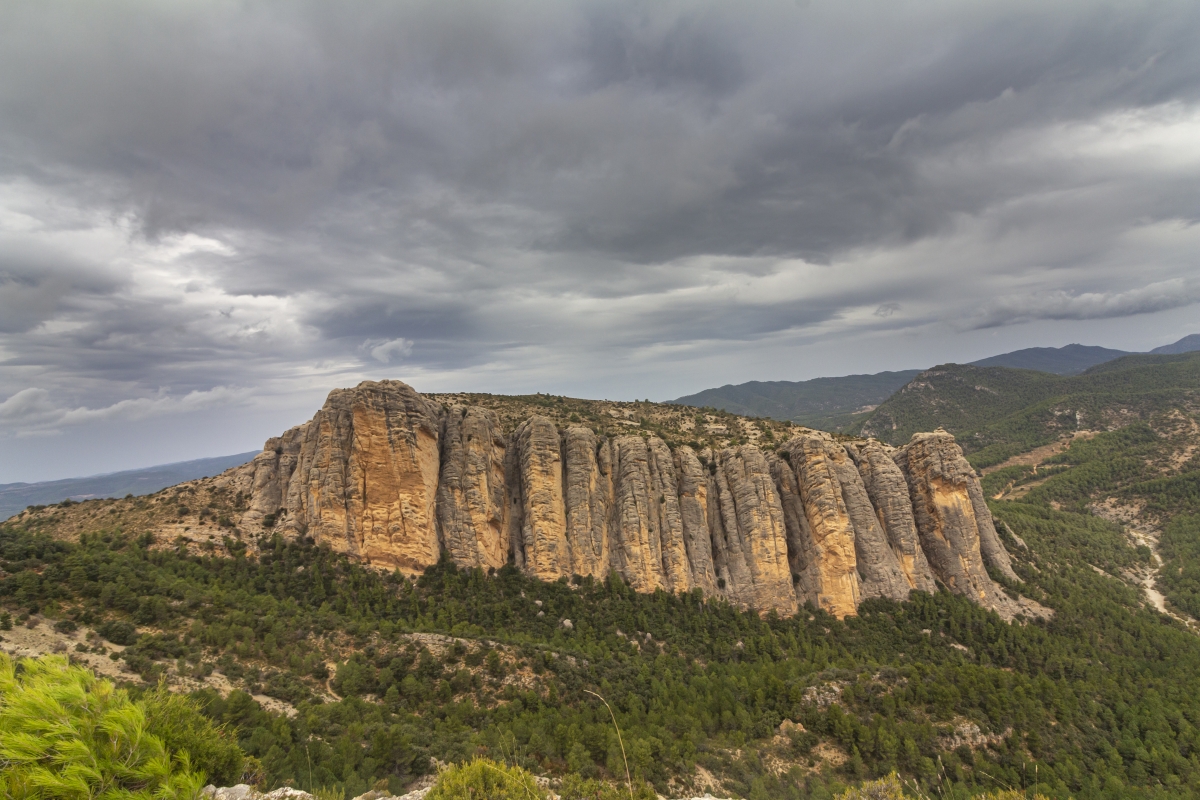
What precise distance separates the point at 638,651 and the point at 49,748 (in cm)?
4305

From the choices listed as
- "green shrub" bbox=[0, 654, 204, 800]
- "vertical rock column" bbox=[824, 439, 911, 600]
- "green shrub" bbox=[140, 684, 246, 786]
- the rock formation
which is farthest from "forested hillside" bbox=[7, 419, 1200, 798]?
"green shrub" bbox=[0, 654, 204, 800]

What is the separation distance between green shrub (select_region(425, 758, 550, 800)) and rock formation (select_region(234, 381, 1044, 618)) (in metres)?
34.7

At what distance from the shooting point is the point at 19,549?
32594 mm

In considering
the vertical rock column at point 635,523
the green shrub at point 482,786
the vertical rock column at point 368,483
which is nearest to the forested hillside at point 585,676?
the vertical rock column at point 368,483

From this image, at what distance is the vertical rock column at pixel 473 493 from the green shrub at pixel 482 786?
34856 mm

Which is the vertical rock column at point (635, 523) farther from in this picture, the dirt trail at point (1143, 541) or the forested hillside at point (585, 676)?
the dirt trail at point (1143, 541)

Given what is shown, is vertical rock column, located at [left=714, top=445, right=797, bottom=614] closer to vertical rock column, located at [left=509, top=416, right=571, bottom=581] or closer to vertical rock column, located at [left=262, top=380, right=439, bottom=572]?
vertical rock column, located at [left=509, top=416, right=571, bottom=581]

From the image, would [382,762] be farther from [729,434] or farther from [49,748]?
[729,434]

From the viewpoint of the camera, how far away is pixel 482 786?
15578mm

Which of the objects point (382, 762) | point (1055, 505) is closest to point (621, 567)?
point (382, 762)

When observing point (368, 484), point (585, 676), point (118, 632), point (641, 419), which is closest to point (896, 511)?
point (641, 419)

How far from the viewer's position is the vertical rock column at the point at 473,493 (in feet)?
167

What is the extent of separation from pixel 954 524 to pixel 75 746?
75078 millimetres

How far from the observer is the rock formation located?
48656 millimetres
